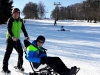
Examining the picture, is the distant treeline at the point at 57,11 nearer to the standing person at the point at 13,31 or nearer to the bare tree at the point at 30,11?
the bare tree at the point at 30,11

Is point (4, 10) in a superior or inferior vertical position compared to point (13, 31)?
superior

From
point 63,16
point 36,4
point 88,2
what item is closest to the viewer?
point 88,2

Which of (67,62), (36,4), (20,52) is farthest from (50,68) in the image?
(36,4)

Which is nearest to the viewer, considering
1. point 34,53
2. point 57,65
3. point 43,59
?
point 57,65

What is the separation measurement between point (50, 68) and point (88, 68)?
214 centimetres

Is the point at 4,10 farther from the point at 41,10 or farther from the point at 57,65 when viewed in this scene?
the point at 41,10

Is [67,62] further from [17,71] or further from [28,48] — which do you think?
[28,48]

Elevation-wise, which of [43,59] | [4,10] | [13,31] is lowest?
[43,59]

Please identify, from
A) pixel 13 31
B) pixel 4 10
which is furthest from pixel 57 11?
pixel 13 31

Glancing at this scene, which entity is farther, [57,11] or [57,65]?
[57,11]

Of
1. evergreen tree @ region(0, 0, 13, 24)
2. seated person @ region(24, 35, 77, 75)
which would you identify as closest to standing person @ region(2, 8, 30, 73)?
seated person @ region(24, 35, 77, 75)

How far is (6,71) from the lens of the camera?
6.14 metres

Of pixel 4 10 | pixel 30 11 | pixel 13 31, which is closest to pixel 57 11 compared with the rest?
pixel 4 10

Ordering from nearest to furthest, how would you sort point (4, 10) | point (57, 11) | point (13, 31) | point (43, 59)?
point (43, 59) < point (13, 31) < point (4, 10) < point (57, 11)
